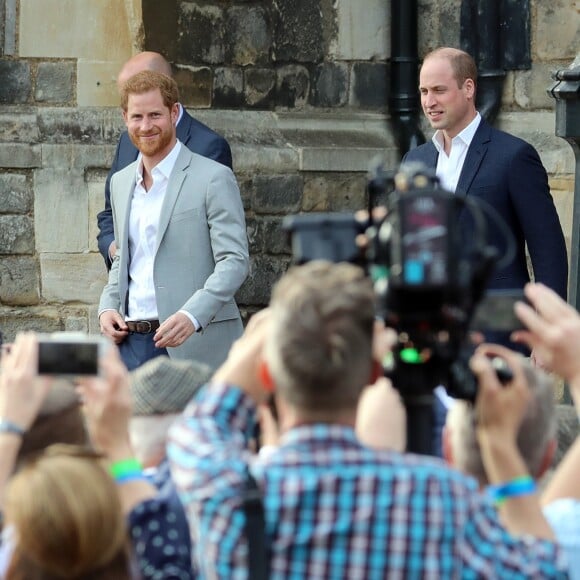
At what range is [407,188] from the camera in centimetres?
275

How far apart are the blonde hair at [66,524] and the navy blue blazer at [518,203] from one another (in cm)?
371

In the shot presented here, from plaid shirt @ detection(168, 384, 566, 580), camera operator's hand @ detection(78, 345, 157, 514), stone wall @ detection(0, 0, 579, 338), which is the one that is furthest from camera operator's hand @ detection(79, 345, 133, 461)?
stone wall @ detection(0, 0, 579, 338)

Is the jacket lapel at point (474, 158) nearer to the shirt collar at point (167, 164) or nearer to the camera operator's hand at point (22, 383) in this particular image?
the shirt collar at point (167, 164)

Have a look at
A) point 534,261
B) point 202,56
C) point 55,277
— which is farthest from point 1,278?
point 534,261

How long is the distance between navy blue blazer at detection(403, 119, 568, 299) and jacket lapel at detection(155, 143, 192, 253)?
1088 millimetres

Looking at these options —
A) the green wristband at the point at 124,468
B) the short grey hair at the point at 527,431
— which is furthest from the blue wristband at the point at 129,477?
the short grey hair at the point at 527,431

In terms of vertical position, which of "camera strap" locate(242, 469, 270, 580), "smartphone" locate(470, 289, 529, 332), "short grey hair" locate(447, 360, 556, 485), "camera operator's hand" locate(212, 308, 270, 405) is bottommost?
"camera strap" locate(242, 469, 270, 580)

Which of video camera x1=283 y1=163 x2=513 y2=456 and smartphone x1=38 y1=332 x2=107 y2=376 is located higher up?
video camera x1=283 y1=163 x2=513 y2=456

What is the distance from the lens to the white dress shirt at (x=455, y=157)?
6.34m

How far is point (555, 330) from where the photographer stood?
2.77 meters

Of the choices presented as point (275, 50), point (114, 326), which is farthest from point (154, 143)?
point (275, 50)

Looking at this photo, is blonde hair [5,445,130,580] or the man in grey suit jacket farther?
the man in grey suit jacket

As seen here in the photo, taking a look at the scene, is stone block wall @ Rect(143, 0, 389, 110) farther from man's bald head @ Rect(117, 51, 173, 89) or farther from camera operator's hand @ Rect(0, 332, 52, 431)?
camera operator's hand @ Rect(0, 332, 52, 431)

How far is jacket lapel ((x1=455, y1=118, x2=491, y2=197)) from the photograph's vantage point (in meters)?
6.22
